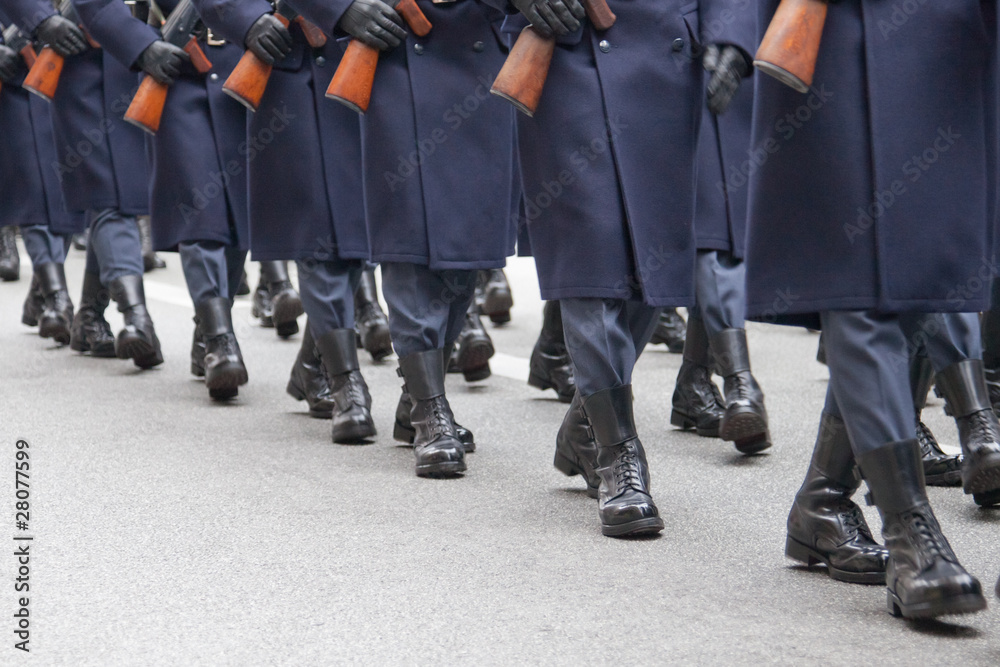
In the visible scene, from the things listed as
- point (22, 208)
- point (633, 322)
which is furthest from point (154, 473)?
point (22, 208)

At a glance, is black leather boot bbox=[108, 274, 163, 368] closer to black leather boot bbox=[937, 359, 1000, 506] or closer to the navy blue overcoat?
black leather boot bbox=[937, 359, 1000, 506]

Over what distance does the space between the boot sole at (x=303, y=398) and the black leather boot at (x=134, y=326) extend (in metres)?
0.84

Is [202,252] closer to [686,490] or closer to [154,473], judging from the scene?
[154,473]

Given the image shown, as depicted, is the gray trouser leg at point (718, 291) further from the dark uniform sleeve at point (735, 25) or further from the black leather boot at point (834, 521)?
the black leather boot at point (834, 521)

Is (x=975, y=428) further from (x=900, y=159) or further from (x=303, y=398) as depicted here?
(x=303, y=398)

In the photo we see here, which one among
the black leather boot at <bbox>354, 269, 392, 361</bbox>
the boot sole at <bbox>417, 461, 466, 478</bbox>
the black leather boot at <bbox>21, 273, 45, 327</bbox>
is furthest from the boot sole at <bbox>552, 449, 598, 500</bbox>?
the black leather boot at <bbox>21, 273, 45, 327</bbox>

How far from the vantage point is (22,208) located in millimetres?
5691

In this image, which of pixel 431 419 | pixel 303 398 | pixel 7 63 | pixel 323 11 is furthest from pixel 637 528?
pixel 7 63

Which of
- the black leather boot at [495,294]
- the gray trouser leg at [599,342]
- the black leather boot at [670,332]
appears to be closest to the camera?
the gray trouser leg at [599,342]

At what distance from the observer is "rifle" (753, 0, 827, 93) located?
2.09 metres

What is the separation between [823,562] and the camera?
246cm

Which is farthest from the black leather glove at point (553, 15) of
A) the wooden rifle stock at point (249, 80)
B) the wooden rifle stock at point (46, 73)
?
the wooden rifle stock at point (46, 73)

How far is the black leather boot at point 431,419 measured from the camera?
3311 millimetres

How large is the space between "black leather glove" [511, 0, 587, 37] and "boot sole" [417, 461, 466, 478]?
3.72 feet
